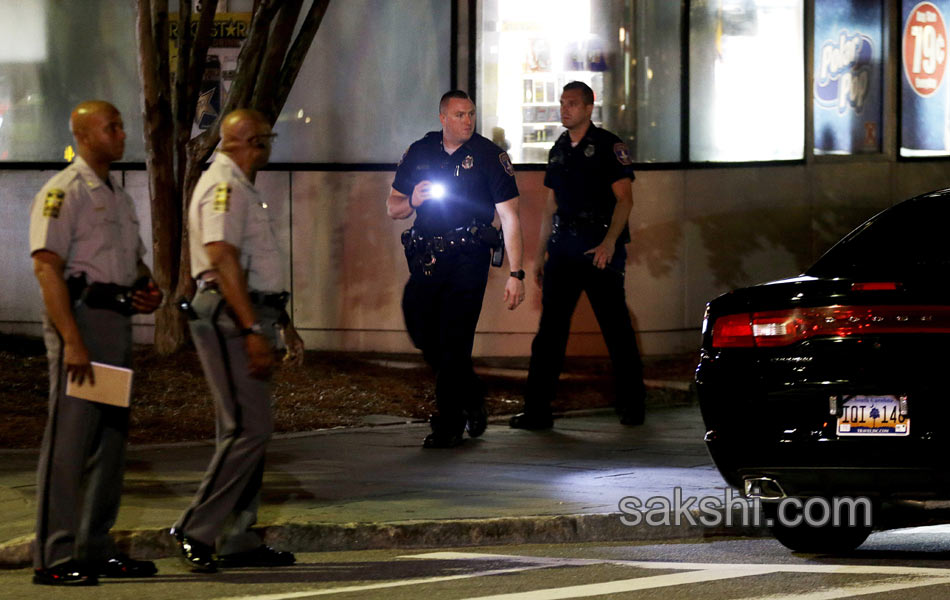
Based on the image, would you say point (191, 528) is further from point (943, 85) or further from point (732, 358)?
point (943, 85)

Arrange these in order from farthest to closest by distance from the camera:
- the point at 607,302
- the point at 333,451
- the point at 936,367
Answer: the point at 607,302 → the point at 333,451 → the point at 936,367

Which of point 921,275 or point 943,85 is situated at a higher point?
point 943,85

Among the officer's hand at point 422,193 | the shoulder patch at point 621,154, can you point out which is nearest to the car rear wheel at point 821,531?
the officer's hand at point 422,193

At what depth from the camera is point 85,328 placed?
22.3 feet

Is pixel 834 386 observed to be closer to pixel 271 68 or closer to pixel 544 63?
pixel 271 68

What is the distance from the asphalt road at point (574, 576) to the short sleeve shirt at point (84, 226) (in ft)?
4.04

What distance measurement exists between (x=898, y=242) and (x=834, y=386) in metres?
1.24

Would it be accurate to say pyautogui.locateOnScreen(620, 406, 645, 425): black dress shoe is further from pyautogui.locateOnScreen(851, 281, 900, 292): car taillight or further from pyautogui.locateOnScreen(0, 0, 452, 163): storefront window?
pyautogui.locateOnScreen(851, 281, 900, 292): car taillight

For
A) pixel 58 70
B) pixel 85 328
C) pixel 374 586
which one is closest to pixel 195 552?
pixel 374 586

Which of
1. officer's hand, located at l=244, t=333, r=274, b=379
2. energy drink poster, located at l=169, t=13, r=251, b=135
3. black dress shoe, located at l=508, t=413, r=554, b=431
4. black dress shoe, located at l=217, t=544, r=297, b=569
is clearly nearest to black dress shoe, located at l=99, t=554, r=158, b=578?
black dress shoe, located at l=217, t=544, r=297, b=569

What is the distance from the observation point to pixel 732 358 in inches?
286

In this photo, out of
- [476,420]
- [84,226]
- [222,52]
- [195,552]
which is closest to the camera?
[84,226]

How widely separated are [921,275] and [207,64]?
851 centimetres

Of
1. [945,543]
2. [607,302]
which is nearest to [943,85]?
[607,302]
